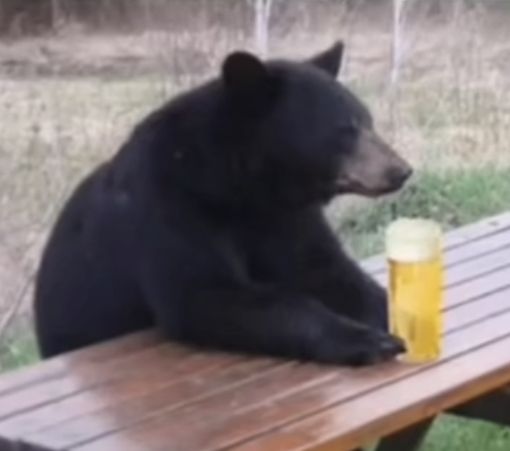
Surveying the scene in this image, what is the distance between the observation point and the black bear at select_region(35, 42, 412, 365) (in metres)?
3.93

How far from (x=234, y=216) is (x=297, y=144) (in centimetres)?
21

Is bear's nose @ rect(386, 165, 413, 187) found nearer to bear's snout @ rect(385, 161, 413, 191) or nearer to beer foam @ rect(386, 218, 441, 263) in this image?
bear's snout @ rect(385, 161, 413, 191)

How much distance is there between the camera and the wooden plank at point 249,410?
3346 millimetres

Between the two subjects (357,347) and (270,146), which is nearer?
(357,347)

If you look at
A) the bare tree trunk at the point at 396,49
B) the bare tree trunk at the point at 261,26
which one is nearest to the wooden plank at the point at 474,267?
the bare tree trunk at the point at 261,26

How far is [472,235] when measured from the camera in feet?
16.3

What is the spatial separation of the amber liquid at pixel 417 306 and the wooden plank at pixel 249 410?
1.9 inches

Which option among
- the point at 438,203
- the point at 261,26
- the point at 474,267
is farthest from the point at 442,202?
the point at 474,267

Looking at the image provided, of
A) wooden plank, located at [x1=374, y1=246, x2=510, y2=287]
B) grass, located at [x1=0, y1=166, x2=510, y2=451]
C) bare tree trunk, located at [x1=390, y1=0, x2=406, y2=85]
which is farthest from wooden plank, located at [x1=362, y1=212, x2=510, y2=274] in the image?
bare tree trunk, located at [x1=390, y1=0, x2=406, y2=85]

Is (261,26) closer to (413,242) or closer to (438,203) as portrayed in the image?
(438,203)

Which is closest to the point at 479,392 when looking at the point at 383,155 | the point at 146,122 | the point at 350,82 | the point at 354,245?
the point at 383,155

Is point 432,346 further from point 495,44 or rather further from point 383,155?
point 495,44

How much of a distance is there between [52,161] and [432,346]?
3460 millimetres

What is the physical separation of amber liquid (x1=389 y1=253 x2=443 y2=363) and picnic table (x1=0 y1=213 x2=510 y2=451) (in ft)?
0.13
